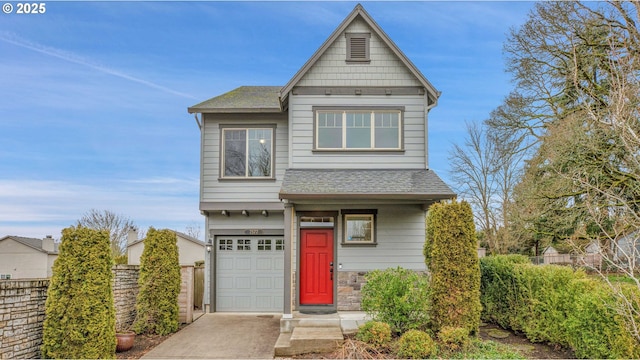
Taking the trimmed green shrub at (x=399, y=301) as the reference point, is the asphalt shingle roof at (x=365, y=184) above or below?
above

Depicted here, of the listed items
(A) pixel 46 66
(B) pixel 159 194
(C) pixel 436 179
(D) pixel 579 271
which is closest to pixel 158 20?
(A) pixel 46 66

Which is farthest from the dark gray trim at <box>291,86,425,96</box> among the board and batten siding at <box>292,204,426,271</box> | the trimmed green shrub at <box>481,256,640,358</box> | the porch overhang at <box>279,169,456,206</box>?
the trimmed green shrub at <box>481,256,640,358</box>

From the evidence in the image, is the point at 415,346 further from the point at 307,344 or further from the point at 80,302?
Answer: the point at 80,302

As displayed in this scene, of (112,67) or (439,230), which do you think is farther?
(112,67)

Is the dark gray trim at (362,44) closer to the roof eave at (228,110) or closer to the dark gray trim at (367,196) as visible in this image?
the roof eave at (228,110)

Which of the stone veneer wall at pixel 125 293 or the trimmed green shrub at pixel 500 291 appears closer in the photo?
the stone veneer wall at pixel 125 293

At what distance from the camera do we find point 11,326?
5.77m

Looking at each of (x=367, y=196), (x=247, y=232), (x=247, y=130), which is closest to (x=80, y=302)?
(x=367, y=196)

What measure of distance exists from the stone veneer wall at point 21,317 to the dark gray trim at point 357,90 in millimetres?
7065

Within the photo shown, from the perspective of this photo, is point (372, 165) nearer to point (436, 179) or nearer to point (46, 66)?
point (436, 179)

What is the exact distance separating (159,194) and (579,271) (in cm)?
1668

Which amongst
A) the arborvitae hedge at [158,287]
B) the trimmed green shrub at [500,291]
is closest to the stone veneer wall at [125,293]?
the arborvitae hedge at [158,287]

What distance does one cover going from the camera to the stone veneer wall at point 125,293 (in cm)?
902

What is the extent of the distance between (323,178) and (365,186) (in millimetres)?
1102
